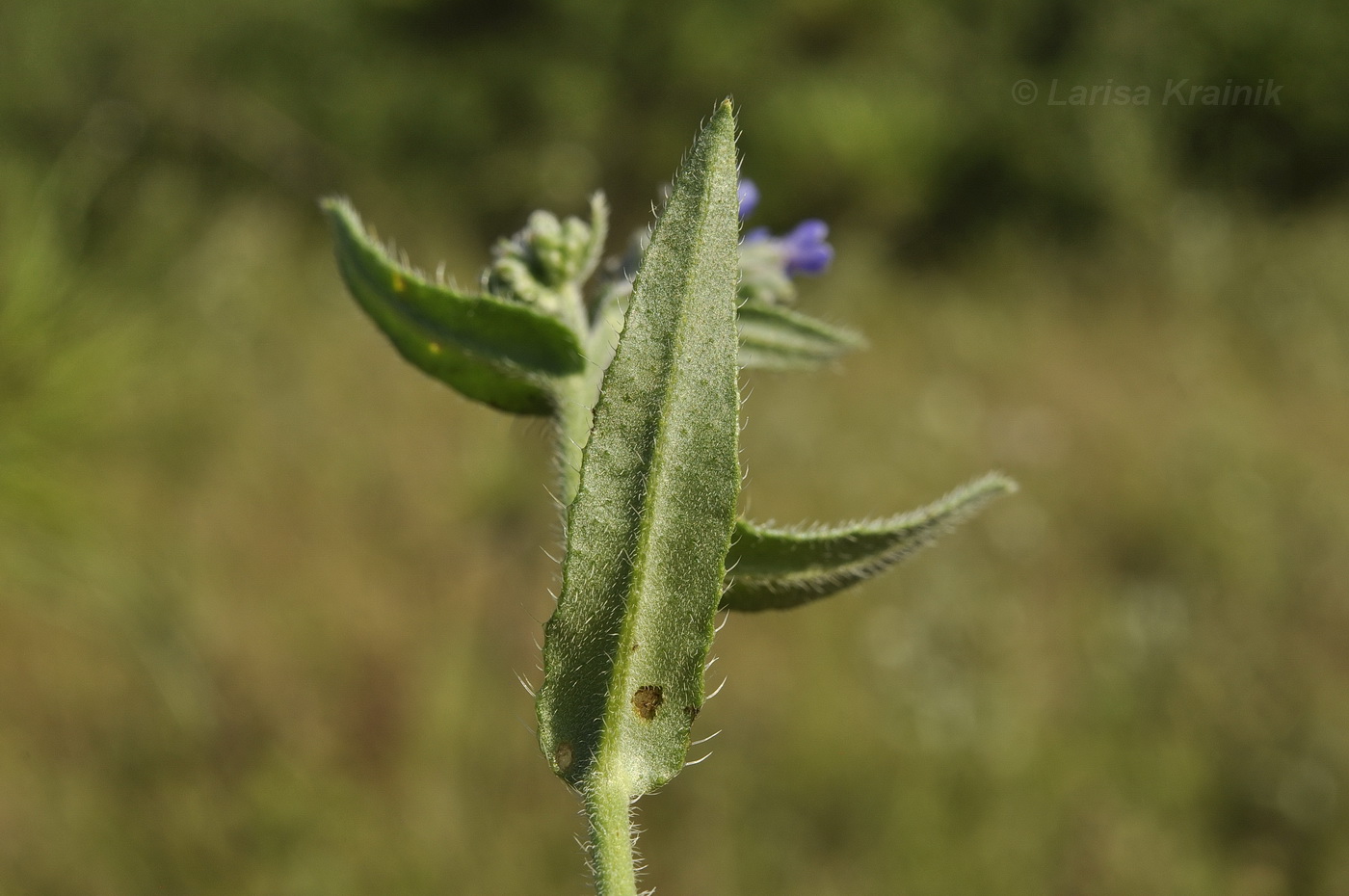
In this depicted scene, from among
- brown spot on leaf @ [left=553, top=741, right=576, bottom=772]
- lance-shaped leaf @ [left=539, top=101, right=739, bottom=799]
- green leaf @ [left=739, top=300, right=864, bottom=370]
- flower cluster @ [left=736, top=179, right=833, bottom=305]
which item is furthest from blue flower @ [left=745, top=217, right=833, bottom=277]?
brown spot on leaf @ [left=553, top=741, right=576, bottom=772]

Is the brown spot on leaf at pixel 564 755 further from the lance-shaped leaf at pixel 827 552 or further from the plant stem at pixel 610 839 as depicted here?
the lance-shaped leaf at pixel 827 552

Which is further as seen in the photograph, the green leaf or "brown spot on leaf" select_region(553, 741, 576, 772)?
the green leaf

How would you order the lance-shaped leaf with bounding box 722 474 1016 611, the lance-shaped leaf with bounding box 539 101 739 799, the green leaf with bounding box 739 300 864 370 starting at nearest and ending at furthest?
the lance-shaped leaf with bounding box 539 101 739 799 → the lance-shaped leaf with bounding box 722 474 1016 611 → the green leaf with bounding box 739 300 864 370

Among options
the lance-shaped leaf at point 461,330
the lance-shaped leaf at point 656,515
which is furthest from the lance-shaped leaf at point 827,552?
the lance-shaped leaf at point 461,330

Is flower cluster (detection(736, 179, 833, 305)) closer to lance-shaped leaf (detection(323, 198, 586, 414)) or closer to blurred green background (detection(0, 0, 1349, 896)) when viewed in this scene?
lance-shaped leaf (detection(323, 198, 586, 414))

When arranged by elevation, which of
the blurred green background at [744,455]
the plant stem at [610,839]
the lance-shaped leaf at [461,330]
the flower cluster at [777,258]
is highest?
the blurred green background at [744,455]

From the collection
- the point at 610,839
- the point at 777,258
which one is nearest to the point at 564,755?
the point at 610,839

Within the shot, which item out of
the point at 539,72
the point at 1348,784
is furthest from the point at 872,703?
the point at 539,72
